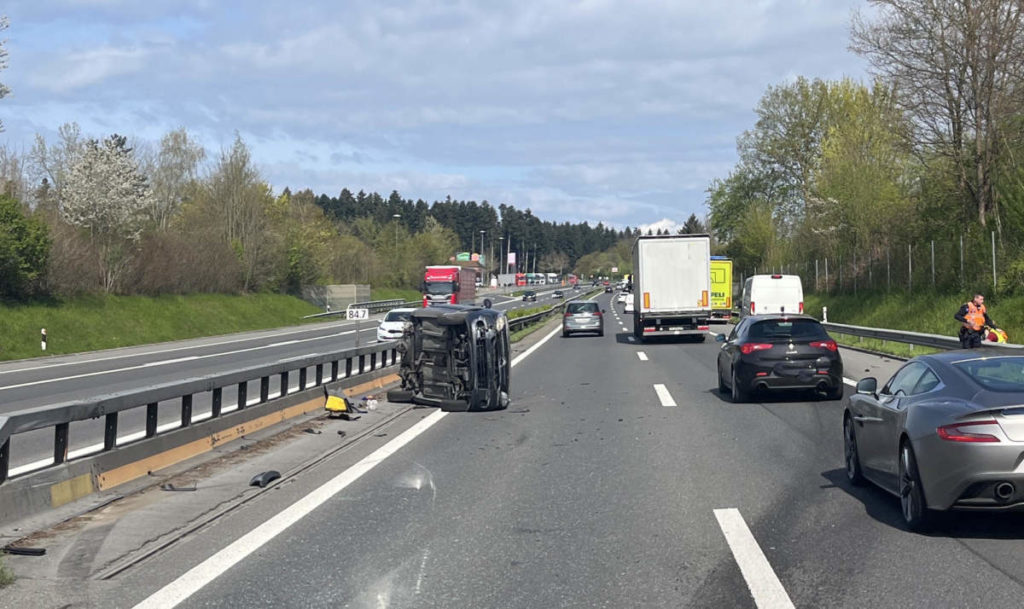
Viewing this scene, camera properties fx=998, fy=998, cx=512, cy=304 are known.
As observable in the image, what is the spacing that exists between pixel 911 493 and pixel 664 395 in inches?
407

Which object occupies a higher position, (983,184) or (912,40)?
(912,40)

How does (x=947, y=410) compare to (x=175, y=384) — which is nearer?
(x=947, y=410)

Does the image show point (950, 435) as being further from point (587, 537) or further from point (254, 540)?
point (254, 540)

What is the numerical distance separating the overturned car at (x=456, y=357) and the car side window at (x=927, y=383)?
8100 millimetres

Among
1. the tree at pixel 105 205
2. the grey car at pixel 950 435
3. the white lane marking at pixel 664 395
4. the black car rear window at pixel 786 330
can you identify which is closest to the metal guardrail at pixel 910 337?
the black car rear window at pixel 786 330

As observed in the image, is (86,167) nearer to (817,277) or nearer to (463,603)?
(817,277)

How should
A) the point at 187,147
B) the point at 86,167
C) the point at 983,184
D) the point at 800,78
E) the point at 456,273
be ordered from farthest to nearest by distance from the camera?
1. the point at 187,147
2. the point at 800,78
3. the point at 456,273
4. the point at 86,167
5. the point at 983,184

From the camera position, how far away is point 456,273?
58250 millimetres

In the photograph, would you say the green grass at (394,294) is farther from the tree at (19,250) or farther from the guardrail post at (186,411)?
the guardrail post at (186,411)

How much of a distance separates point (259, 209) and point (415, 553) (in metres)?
60.2

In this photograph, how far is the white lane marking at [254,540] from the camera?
5.75m

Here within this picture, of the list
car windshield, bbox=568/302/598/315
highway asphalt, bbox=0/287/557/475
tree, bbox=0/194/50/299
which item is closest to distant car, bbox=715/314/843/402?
highway asphalt, bbox=0/287/557/475

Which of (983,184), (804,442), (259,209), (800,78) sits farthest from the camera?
(800,78)

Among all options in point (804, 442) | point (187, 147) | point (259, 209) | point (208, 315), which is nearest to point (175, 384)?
point (804, 442)
